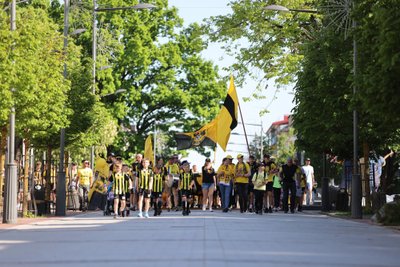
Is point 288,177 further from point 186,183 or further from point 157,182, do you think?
point 157,182

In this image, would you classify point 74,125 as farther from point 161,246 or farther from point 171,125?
point 171,125

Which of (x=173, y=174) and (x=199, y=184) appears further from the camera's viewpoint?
(x=199, y=184)

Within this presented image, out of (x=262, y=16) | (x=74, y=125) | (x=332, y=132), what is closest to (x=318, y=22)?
(x=262, y=16)

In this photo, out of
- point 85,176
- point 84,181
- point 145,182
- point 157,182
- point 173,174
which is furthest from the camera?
point 84,181

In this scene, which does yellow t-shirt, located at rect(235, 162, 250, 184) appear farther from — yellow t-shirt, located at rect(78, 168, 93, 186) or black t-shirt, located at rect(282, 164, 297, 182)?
yellow t-shirt, located at rect(78, 168, 93, 186)

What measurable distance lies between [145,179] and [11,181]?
4.23m

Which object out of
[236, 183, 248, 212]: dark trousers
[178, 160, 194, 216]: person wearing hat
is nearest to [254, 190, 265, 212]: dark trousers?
[236, 183, 248, 212]: dark trousers

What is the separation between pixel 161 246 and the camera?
54.2 ft

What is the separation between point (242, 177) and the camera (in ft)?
109

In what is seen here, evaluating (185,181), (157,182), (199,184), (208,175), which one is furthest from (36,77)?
(199,184)

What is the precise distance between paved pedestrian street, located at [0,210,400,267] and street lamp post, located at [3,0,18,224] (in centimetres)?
172

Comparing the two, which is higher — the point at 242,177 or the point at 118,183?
the point at 242,177

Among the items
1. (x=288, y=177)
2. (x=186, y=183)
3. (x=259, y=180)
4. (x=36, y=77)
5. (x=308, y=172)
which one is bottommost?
(x=186, y=183)

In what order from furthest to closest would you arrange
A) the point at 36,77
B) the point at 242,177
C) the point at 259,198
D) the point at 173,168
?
1. the point at 173,168
2. the point at 242,177
3. the point at 259,198
4. the point at 36,77
